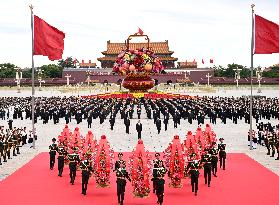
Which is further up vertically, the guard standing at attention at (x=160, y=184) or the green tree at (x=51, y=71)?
the green tree at (x=51, y=71)

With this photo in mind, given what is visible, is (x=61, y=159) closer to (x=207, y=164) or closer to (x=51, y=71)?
(x=207, y=164)

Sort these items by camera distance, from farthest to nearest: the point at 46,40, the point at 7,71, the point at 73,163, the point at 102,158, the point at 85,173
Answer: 1. the point at 7,71
2. the point at 46,40
3. the point at 73,163
4. the point at 102,158
5. the point at 85,173

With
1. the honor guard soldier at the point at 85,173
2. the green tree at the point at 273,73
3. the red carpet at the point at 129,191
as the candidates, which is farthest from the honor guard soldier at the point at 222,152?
the green tree at the point at 273,73

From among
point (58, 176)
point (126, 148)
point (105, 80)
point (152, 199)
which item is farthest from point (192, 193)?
point (105, 80)

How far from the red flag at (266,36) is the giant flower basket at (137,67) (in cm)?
3008

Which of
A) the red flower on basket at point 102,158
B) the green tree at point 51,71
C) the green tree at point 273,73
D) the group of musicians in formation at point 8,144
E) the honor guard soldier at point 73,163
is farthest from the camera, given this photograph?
the green tree at point 51,71

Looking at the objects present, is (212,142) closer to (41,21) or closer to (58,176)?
(58,176)

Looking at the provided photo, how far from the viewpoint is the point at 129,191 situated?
12.9 m

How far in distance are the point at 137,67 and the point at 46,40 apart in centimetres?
2932

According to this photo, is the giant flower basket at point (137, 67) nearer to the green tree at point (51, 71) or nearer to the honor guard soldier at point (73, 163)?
the honor guard soldier at point (73, 163)

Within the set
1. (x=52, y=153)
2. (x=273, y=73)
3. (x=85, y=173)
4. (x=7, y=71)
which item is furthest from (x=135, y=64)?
(x=7, y=71)

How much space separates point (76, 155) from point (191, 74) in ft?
279

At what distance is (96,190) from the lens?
509 inches

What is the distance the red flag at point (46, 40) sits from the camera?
19.7 m
